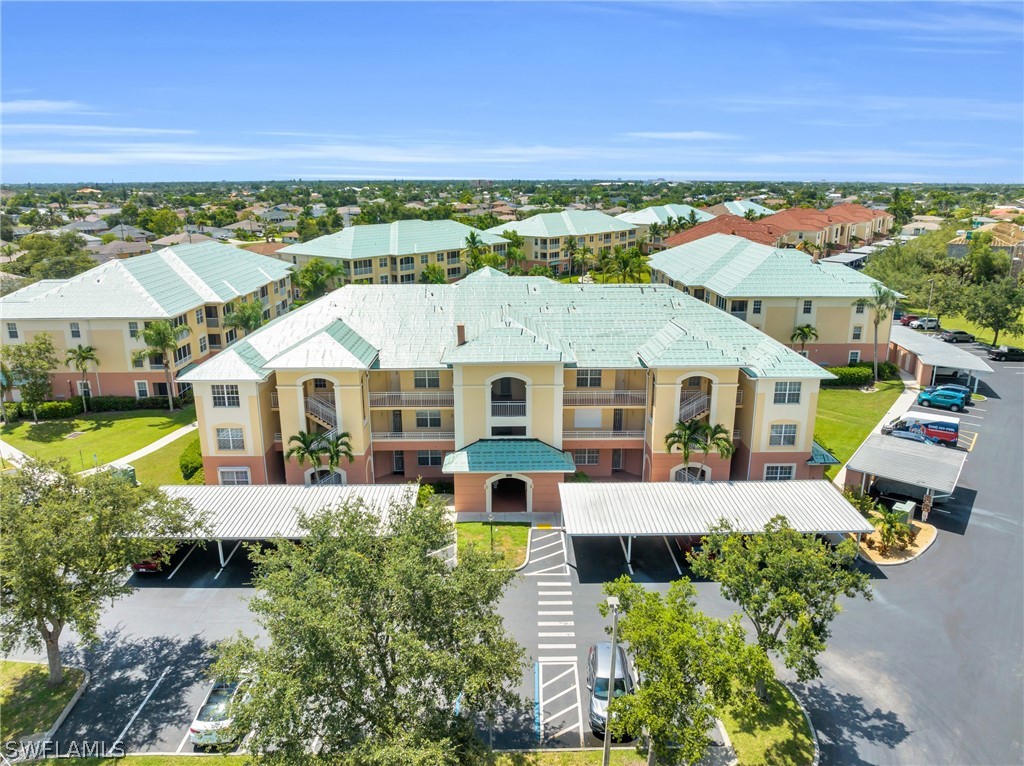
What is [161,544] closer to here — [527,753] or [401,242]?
[527,753]

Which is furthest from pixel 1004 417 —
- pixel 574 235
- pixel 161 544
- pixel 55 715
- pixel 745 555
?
pixel 574 235

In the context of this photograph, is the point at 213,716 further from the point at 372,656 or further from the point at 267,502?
the point at 267,502

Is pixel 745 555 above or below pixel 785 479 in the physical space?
above

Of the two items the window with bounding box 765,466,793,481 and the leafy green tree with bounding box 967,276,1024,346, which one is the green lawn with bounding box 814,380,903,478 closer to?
the window with bounding box 765,466,793,481

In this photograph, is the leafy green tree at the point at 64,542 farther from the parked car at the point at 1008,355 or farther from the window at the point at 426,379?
the parked car at the point at 1008,355

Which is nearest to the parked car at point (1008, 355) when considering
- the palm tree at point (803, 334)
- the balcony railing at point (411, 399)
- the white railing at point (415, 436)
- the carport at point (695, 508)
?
the palm tree at point (803, 334)

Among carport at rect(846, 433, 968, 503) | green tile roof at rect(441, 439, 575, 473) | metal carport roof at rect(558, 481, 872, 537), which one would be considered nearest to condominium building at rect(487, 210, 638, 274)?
carport at rect(846, 433, 968, 503)
